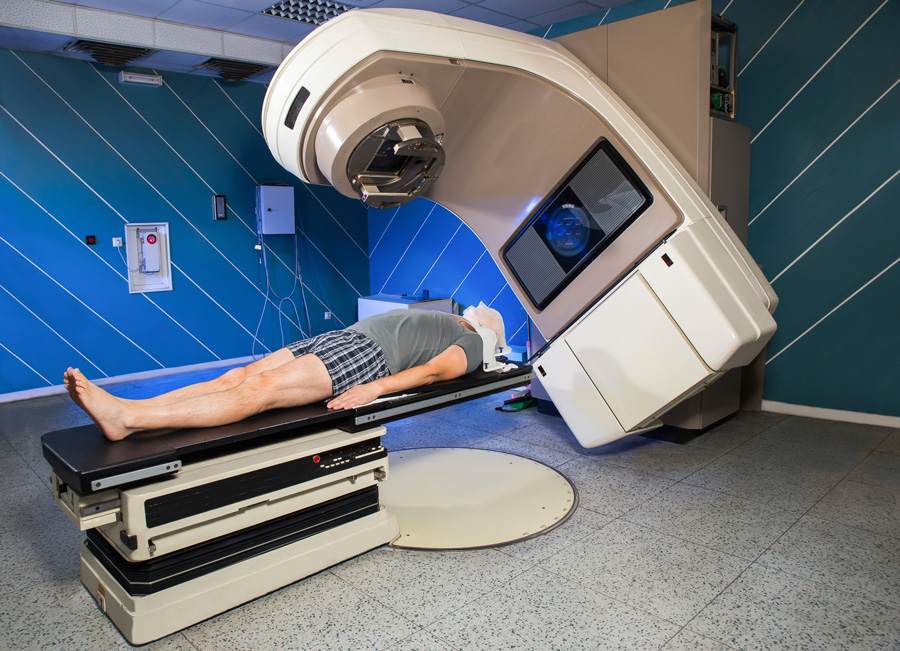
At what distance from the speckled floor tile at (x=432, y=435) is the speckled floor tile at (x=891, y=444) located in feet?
6.03

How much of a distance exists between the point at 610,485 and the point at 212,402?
1615 millimetres

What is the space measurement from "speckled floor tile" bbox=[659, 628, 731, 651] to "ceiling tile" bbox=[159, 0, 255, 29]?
4.01 metres

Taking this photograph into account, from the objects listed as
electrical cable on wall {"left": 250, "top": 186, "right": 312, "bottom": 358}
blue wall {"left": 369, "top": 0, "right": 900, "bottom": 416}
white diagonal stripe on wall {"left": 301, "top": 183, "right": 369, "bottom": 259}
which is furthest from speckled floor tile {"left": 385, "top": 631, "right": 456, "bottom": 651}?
white diagonal stripe on wall {"left": 301, "top": 183, "right": 369, "bottom": 259}

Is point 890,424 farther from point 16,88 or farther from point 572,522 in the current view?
point 16,88

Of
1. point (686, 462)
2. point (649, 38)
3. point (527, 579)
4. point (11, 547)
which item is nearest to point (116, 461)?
point (11, 547)

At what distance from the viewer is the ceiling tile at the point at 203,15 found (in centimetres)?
385

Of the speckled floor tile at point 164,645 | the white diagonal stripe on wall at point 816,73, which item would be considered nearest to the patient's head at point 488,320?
the speckled floor tile at point 164,645

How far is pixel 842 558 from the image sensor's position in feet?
6.59

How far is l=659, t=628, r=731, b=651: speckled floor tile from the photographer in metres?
1.58

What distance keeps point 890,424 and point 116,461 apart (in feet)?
11.6

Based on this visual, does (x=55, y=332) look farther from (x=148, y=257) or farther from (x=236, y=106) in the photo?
(x=236, y=106)

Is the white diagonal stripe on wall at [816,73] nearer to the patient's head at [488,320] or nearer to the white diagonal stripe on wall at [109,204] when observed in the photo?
the patient's head at [488,320]

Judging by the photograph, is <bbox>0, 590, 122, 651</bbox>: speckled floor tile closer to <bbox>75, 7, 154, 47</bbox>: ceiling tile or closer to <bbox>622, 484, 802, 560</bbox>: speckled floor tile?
<bbox>622, 484, 802, 560</bbox>: speckled floor tile

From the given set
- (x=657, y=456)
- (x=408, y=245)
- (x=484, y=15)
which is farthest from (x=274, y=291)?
(x=657, y=456)
